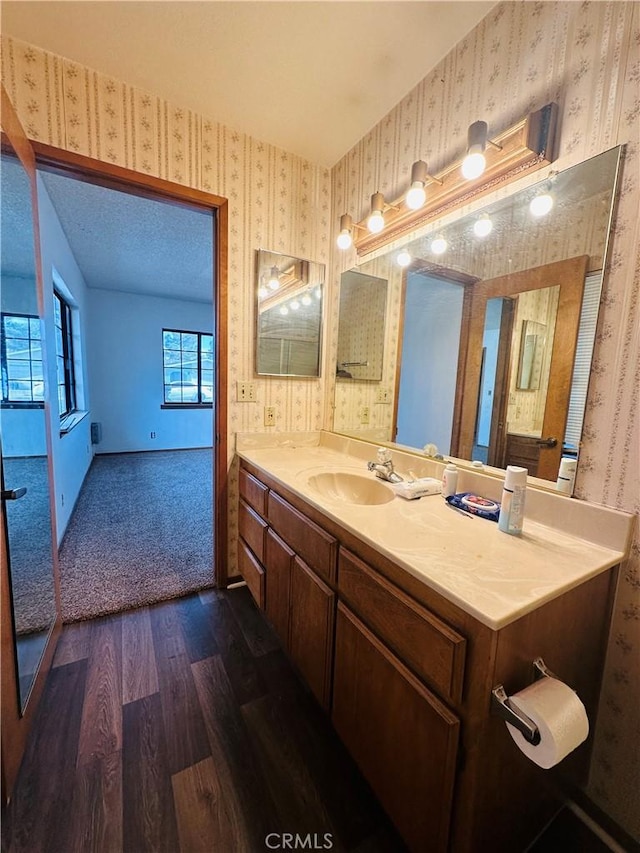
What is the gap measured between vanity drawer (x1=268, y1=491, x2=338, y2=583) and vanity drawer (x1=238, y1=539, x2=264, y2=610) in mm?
326

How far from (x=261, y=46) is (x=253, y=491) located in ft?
6.09

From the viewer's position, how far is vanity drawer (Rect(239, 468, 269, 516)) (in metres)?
1.60

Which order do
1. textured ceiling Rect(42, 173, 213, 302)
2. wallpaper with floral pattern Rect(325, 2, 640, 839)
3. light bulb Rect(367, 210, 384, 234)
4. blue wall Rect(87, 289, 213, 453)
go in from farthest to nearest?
blue wall Rect(87, 289, 213, 453)
textured ceiling Rect(42, 173, 213, 302)
light bulb Rect(367, 210, 384, 234)
wallpaper with floral pattern Rect(325, 2, 640, 839)

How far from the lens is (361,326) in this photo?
6.42 ft

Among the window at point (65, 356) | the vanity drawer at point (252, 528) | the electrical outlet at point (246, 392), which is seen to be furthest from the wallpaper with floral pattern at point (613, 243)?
the window at point (65, 356)

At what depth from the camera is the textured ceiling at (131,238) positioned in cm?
254

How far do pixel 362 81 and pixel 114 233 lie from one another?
8.92ft

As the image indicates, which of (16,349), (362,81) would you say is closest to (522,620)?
(16,349)

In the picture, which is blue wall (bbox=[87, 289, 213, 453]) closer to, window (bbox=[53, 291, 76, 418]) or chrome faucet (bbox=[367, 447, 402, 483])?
window (bbox=[53, 291, 76, 418])

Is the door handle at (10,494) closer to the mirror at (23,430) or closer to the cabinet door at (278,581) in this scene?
the mirror at (23,430)

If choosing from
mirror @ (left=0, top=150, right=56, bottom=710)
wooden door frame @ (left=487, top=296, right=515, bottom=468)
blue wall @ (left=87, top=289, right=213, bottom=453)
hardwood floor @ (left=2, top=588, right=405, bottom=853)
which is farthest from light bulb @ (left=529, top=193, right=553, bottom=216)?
blue wall @ (left=87, top=289, right=213, bottom=453)

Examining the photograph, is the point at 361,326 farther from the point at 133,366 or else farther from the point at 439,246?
the point at 133,366

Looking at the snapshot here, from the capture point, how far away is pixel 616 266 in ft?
2.98

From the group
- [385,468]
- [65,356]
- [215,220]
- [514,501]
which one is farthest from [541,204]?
[65,356]
